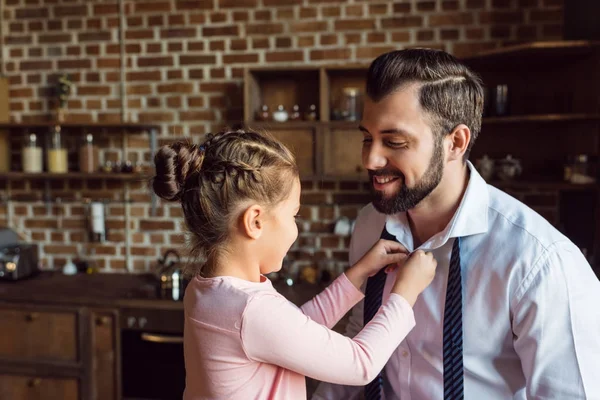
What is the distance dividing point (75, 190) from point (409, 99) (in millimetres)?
2744

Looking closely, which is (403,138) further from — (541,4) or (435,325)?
(541,4)

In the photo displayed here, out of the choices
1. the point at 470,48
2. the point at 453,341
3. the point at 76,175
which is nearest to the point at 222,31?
the point at 76,175

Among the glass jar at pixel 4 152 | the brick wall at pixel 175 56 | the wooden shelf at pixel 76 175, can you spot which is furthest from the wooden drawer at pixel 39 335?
the glass jar at pixel 4 152

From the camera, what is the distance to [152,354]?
2750 millimetres

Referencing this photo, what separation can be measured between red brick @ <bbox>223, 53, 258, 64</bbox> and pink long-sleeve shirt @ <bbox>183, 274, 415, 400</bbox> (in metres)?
2.24

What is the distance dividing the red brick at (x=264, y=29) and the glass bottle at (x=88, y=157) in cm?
118

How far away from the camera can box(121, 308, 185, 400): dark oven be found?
2709mm

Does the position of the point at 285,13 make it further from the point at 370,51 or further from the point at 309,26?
the point at 370,51

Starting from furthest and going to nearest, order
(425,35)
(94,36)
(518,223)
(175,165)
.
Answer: (94,36)
(425,35)
(518,223)
(175,165)

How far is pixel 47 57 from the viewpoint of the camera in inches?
134

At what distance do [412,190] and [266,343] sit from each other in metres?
0.56

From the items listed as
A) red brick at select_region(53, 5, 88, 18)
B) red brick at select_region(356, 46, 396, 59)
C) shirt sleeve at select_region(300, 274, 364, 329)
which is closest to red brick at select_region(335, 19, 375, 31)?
red brick at select_region(356, 46, 396, 59)

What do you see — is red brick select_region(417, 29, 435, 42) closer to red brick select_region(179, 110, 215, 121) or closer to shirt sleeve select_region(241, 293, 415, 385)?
red brick select_region(179, 110, 215, 121)

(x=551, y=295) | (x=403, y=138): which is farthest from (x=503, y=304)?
(x=403, y=138)
